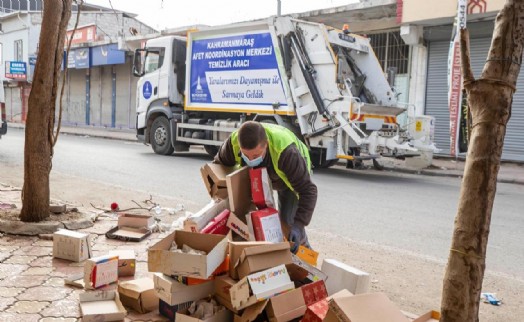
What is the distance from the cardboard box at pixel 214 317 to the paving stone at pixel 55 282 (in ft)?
3.75

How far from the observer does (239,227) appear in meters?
3.58

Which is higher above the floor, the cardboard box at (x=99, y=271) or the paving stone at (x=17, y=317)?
the cardboard box at (x=99, y=271)

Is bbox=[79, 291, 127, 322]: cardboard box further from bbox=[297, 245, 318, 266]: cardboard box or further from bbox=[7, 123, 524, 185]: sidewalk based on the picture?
bbox=[7, 123, 524, 185]: sidewalk

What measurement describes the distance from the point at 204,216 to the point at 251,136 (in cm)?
68

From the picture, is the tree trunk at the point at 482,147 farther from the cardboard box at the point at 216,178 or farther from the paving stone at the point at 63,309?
the paving stone at the point at 63,309

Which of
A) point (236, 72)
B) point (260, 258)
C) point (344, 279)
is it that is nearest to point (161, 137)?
point (236, 72)

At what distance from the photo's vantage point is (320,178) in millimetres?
10195

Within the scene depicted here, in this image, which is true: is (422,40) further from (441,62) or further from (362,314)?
(362,314)

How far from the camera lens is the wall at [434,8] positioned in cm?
1290

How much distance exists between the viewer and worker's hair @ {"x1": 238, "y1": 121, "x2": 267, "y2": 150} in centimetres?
352

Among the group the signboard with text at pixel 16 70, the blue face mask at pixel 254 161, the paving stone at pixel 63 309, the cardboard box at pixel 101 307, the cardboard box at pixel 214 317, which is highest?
the signboard with text at pixel 16 70

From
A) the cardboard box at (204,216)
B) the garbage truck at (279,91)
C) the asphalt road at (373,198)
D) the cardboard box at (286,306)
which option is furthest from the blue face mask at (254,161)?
the garbage truck at (279,91)

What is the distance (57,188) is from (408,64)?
11.3 metres

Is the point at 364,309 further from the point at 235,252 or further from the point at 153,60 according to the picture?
the point at 153,60
